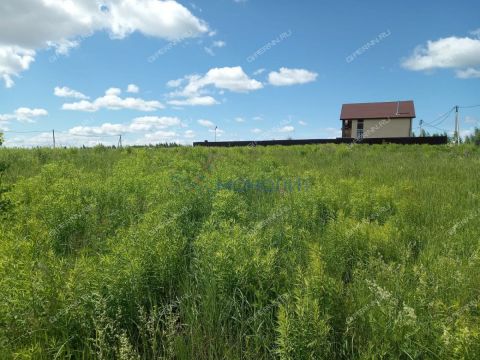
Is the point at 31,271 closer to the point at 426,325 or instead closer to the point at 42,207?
the point at 42,207

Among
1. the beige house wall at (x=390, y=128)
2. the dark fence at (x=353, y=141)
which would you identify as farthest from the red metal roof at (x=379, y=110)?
the dark fence at (x=353, y=141)

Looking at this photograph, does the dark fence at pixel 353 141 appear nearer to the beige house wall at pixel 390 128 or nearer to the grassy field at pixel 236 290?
the grassy field at pixel 236 290

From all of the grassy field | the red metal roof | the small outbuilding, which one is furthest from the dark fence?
the red metal roof

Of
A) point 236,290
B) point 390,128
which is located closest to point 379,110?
point 390,128

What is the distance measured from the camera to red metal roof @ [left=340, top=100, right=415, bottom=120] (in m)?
45.3

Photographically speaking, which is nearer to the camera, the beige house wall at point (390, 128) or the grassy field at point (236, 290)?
the grassy field at point (236, 290)

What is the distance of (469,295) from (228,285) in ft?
6.70

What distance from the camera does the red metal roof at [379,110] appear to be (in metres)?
45.3

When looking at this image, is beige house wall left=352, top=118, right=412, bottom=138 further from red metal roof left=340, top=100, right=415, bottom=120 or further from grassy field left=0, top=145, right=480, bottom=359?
grassy field left=0, top=145, right=480, bottom=359

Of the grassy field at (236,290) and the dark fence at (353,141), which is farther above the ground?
the dark fence at (353,141)

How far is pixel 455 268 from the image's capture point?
127 inches

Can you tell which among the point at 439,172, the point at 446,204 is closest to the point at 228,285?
the point at 446,204

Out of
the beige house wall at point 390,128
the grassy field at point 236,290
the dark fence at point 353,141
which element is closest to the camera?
the grassy field at point 236,290

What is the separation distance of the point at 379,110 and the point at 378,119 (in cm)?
171
